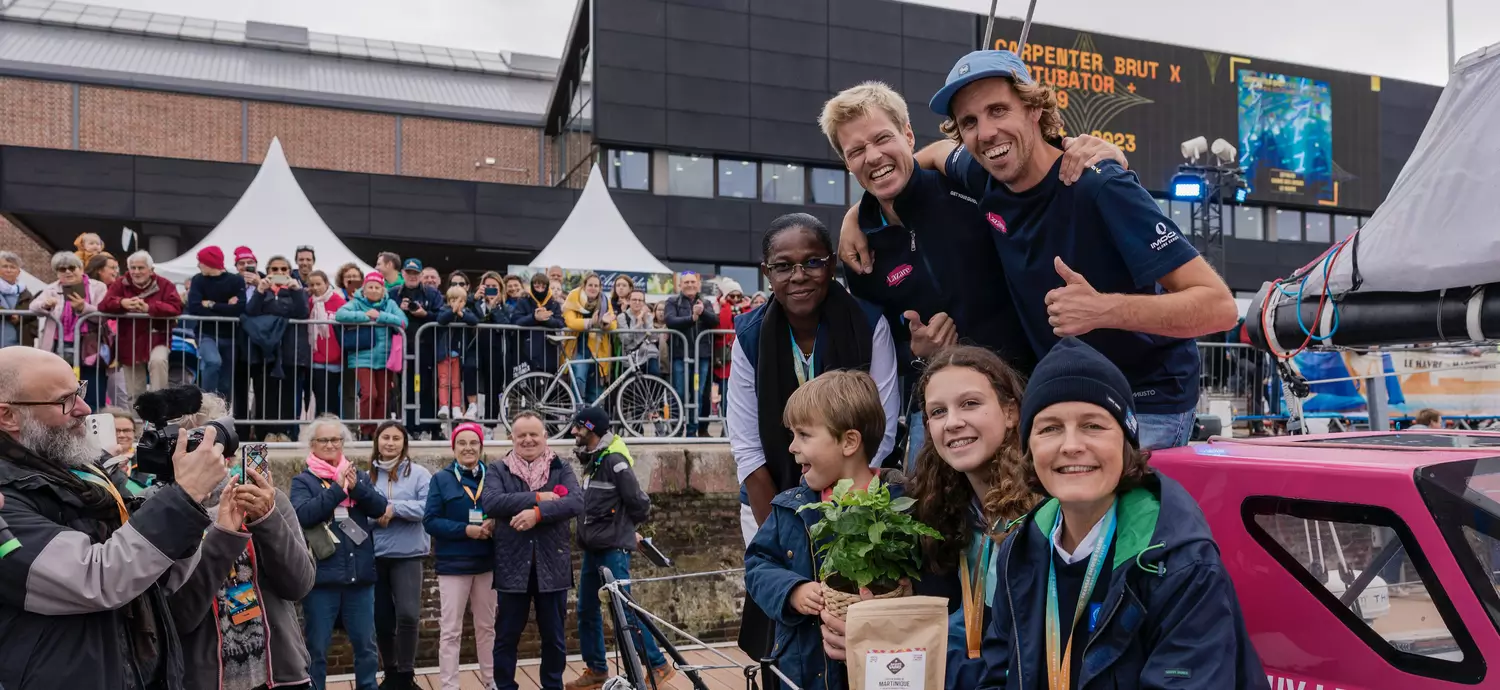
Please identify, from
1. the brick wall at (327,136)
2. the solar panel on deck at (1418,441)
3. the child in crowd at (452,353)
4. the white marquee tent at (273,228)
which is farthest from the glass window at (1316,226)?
the solar panel on deck at (1418,441)

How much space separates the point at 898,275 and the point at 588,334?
7935 millimetres

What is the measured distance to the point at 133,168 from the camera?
2211cm

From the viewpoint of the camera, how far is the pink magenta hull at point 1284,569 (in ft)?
8.21

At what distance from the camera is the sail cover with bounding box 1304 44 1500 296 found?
356 centimetres

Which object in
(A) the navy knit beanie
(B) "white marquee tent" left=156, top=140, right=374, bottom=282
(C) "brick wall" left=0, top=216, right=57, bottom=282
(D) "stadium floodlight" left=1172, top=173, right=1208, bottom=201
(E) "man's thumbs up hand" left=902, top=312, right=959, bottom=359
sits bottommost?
(A) the navy knit beanie

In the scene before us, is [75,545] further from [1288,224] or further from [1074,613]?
[1288,224]

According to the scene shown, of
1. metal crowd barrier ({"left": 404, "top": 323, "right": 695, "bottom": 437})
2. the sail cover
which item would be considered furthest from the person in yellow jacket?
the sail cover

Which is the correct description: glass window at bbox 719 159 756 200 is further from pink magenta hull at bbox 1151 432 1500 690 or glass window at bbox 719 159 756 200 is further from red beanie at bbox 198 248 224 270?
pink magenta hull at bbox 1151 432 1500 690

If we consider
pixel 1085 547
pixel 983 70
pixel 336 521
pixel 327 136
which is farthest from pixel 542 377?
pixel 327 136

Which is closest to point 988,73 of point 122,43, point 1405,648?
point 1405,648

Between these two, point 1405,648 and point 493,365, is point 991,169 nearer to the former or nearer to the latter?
point 1405,648

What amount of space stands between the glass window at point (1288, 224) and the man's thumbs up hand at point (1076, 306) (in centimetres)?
3533

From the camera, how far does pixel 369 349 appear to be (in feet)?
32.1

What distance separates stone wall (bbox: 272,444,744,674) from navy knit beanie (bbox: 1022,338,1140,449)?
7.05 m
